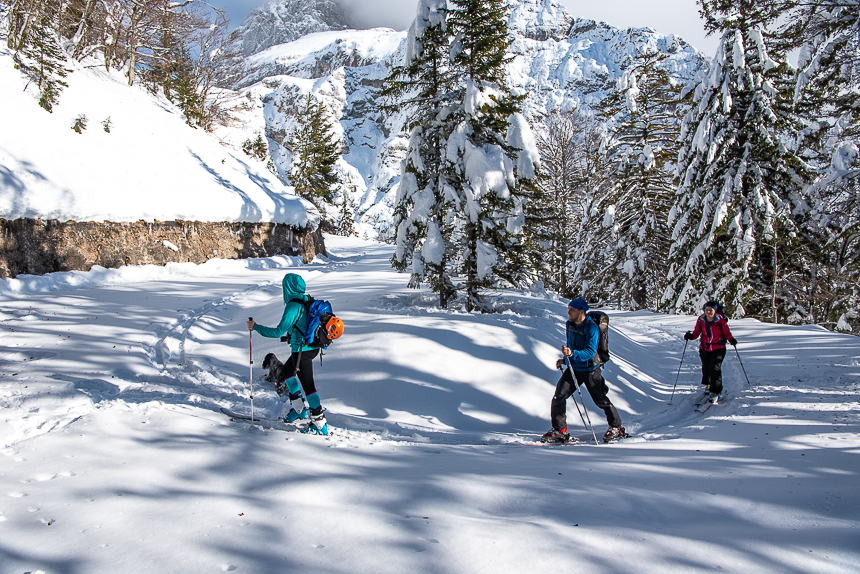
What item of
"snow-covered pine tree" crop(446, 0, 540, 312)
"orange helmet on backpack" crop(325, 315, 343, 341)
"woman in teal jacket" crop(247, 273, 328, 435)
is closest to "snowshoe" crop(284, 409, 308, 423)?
"woman in teal jacket" crop(247, 273, 328, 435)

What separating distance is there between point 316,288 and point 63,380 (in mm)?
9061

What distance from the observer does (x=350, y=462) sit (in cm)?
420

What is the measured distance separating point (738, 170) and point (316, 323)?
1474 centimetres

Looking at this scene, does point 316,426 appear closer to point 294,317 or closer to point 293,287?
point 294,317

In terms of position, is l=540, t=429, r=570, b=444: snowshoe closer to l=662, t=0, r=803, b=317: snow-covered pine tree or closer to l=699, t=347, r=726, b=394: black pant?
l=699, t=347, r=726, b=394: black pant

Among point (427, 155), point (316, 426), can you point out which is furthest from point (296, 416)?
point (427, 155)

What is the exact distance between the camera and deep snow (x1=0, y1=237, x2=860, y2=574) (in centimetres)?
250

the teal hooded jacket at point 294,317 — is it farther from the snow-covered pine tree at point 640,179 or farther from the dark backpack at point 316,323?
the snow-covered pine tree at point 640,179

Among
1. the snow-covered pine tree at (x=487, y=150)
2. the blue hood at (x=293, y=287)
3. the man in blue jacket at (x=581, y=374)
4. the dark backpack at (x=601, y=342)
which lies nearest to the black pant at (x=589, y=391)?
the man in blue jacket at (x=581, y=374)

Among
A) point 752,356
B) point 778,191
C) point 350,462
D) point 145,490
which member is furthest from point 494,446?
point 778,191

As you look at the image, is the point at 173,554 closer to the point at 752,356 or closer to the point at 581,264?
the point at 752,356

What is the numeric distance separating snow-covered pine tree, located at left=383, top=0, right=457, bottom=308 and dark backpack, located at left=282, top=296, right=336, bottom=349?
5.14 meters

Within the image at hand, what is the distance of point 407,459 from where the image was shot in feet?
14.7

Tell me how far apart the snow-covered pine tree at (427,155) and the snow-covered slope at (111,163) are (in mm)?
11095
